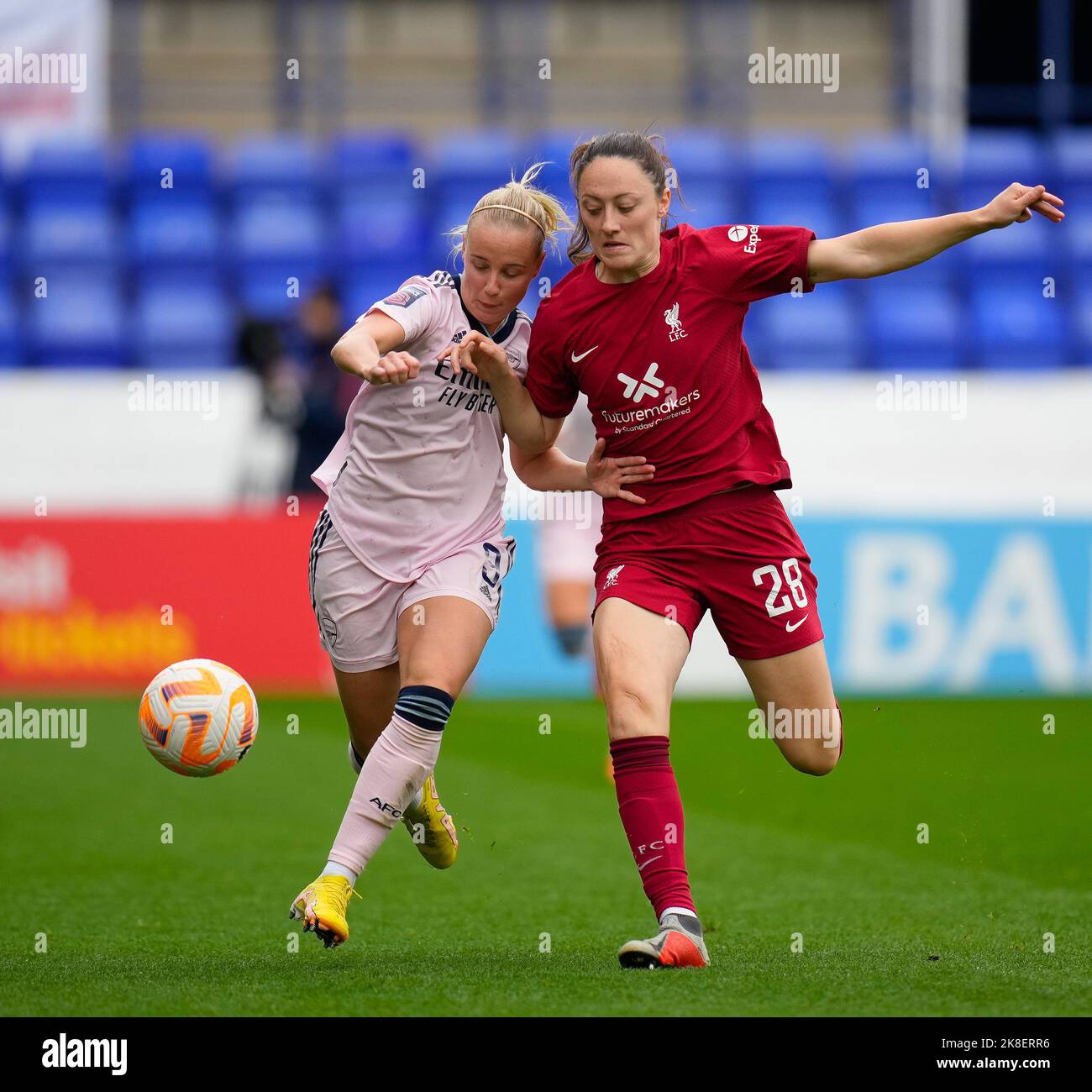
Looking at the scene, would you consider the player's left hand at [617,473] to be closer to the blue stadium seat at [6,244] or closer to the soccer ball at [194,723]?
the soccer ball at [194,723]

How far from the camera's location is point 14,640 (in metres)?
12.2

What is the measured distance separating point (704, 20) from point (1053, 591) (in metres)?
8.86

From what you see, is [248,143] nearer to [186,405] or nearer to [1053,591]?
[186,405]

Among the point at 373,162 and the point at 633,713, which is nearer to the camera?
the point at 633,713

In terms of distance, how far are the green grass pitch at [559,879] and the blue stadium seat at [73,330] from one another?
5120 millimetres

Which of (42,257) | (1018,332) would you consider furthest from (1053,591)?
(42,257)

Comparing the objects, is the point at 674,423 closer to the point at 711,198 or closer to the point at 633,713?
the point at 633,713

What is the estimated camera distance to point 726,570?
16.4 feet

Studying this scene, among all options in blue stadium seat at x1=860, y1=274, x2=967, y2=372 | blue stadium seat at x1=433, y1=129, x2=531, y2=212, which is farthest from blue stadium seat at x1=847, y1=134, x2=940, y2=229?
blue stadium seat at x1=433, y1=129, x2=531, y2=212

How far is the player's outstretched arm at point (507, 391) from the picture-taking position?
4953 millimetres

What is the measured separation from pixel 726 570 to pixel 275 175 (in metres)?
12.4

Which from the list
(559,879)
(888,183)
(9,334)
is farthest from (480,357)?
(888,183)

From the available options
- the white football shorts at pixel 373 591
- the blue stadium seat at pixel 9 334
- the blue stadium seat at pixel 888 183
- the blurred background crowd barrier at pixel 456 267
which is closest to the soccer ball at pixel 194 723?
the white football shorts at pixel 373 591

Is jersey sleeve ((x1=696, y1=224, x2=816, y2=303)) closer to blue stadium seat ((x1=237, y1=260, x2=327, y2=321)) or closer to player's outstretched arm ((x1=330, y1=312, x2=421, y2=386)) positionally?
player's outstretched arm ((x1=330, y1=312, x2=421, y2=386))
